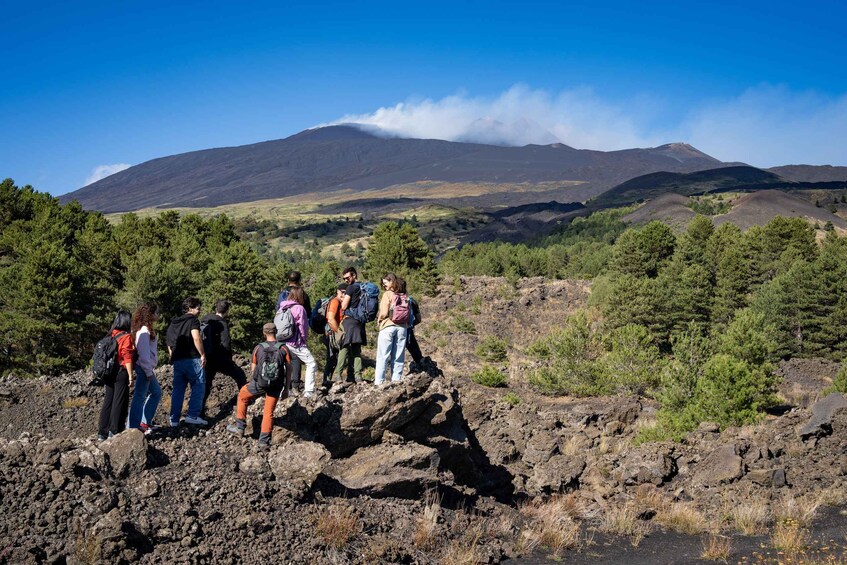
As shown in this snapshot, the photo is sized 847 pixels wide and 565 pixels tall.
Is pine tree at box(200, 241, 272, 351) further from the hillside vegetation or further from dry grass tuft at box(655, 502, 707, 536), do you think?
dry grass tuft at box(655, 502, 707, 536)

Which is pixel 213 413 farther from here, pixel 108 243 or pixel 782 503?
pixel 108 243

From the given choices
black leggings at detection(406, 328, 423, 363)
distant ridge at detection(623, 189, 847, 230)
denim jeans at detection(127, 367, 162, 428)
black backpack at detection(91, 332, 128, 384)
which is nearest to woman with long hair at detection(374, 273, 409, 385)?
black leggings at detection(406, 328, 423, 363)

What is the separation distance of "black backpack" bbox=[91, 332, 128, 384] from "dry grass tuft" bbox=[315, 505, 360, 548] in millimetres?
3017

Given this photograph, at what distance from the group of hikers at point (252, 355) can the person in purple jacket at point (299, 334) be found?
0.01 meters

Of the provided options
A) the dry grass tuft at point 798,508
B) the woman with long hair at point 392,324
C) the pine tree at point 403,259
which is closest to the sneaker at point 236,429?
the woman with long hair at point 392,324

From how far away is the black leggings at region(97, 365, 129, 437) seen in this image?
8102mm

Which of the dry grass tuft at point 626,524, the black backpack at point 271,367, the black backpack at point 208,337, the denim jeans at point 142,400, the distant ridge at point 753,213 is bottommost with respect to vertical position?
the dry grass tuft at point 626,524

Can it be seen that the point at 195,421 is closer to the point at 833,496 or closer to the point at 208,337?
the point at 208,337

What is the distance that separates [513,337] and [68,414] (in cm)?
3215

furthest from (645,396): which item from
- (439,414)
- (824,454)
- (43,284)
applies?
(43,284)

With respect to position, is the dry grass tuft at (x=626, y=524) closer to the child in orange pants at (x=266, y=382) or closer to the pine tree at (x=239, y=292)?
the child in orange pants at (x=266, y=382)

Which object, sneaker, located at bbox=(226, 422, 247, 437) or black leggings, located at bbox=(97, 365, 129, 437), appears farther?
sneaker, located at bbox=(226, 422, 247, 437)

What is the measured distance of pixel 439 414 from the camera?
1012cm

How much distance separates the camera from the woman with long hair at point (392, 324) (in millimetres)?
9844
